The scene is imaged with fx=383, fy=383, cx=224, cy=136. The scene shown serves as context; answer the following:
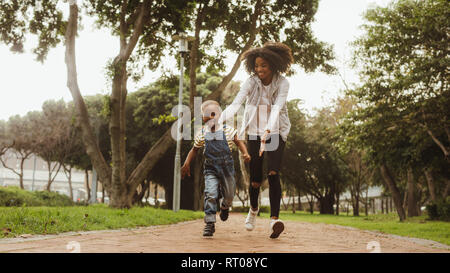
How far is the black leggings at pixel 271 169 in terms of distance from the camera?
183 inches

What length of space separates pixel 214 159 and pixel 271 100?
42.6 inches

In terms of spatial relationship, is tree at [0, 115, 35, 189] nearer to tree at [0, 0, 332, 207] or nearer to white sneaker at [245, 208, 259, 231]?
tree at [0, 0, 332, 207]

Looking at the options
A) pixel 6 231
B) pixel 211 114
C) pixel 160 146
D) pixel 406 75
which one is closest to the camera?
pixel 6 231

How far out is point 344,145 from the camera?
19.3 metres

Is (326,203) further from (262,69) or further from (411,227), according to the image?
(262,69)

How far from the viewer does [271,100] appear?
15.9ft

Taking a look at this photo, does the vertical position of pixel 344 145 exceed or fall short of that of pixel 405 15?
it falls short

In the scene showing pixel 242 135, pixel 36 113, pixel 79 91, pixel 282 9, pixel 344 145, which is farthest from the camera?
pixel 36 113

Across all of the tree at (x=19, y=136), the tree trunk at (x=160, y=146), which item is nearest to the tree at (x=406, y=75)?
the tree trunk at (x=160, y=146)

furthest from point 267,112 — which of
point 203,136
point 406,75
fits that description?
point 406,75

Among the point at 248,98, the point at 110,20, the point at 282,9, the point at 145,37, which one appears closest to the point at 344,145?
the point at 282,9

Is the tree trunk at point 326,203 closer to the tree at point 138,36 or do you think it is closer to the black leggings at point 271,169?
the tree at point 138,36

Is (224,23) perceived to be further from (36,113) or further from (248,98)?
(36,113)
